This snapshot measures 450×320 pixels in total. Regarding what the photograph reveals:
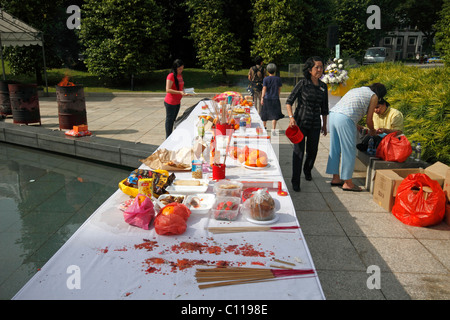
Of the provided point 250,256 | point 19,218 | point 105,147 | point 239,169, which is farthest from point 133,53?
point 250,256

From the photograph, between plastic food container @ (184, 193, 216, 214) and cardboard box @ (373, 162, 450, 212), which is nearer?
plastic food container @ (184, 193, 216, 214)

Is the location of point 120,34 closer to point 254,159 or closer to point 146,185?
point 254,159

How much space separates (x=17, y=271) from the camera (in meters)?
3.34

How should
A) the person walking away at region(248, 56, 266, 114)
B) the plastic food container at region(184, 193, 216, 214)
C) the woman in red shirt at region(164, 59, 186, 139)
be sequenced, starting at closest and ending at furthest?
1. the plastic food container at region(184, 193, 216, 214)
2. the woman in red shirt at region(164, 59, 186, 139)
3. the person walking away at region(248, 56, 266, 114)

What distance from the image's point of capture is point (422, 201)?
3.87m

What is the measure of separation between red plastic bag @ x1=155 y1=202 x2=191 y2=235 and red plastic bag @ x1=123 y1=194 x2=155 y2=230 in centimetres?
8

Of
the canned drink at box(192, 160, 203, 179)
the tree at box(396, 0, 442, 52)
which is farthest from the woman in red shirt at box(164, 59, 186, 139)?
the tree at box(396, 0, 442, 52)

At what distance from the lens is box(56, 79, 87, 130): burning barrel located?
27.5 ft

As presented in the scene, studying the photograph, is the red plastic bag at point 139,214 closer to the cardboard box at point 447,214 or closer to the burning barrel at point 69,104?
the cardboard box at point 447,214

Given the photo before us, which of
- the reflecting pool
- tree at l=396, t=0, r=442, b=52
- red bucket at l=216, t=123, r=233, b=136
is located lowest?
the reflecting pool

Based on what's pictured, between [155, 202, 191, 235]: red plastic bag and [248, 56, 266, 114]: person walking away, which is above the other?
[248, 56, 266, 114]: person walking away

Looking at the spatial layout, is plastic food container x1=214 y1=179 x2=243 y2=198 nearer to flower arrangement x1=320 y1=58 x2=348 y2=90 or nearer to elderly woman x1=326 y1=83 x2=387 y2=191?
elderly woman x1=326 y1=83 x2=387 y2=191

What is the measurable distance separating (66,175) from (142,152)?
138 cm
